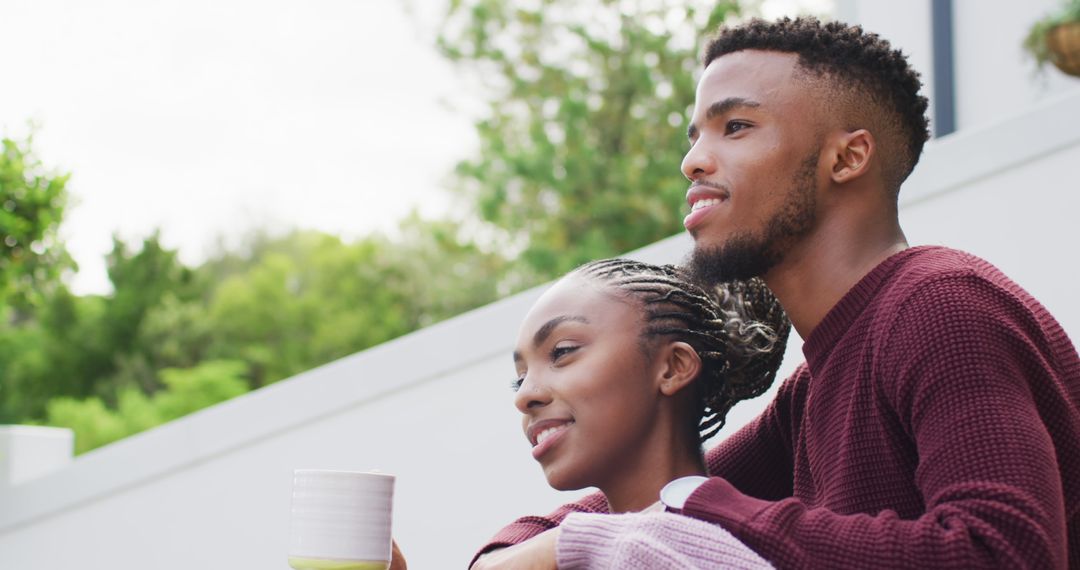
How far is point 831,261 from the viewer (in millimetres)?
1915

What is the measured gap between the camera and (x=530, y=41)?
1950 centimetres

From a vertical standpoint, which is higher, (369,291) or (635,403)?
(369,291)

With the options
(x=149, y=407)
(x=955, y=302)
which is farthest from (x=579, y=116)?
(x=955, y=302)

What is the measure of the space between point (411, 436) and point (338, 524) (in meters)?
2.38

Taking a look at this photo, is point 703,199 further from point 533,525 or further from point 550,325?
point 533,525

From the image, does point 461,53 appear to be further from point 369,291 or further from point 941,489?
point 941,489

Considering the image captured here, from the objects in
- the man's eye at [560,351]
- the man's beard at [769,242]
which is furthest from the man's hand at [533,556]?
the man's beard at [769,242]

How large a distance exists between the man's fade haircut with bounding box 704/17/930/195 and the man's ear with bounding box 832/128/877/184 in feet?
0.09

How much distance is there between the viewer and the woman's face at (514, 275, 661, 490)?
6.72 feet

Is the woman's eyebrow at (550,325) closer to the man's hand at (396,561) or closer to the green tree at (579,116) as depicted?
the man's hand at (396,561)

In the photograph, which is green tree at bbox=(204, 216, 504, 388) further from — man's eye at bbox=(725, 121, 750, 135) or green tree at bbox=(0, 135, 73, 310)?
man's eye at bbox=(725, 121, 750, 135)

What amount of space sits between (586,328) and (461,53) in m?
18.4

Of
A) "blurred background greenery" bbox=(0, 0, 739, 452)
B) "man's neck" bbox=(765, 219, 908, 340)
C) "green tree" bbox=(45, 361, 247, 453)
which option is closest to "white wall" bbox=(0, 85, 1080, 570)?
"man's neck" bbox=(765, 219, 908, 340)

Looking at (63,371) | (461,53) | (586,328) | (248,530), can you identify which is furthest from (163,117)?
(586,328)
